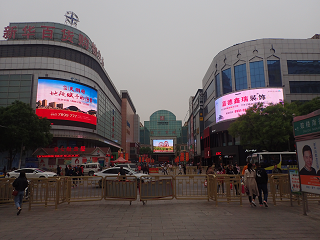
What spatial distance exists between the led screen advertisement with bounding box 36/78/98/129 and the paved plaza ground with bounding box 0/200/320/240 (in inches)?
1445

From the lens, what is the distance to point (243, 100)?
4209cm

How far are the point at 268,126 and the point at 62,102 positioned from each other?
36.0 metres

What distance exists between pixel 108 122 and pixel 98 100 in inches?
439

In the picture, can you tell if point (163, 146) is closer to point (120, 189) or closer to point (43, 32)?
point (43, 32)

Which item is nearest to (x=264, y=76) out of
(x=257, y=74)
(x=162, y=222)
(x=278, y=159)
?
(x=257, y=74)

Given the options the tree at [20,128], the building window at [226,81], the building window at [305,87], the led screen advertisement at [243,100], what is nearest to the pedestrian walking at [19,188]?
the tree at [20,128]

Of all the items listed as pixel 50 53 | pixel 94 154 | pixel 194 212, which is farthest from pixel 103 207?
pixel 50 53

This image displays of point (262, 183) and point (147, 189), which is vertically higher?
point (262, 183)

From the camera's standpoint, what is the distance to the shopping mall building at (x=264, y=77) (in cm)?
4128

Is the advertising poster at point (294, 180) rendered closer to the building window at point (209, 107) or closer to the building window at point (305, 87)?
the building window at point (305, 87)

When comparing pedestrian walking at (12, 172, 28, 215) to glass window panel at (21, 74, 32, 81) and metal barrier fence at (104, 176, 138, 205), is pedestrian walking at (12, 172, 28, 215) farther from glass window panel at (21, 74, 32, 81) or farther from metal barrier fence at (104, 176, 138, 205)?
glass window panel at (21, 74, 32, 81)

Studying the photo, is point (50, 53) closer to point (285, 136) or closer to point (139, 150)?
point (285, 136)

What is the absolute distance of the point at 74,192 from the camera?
10.4 meters

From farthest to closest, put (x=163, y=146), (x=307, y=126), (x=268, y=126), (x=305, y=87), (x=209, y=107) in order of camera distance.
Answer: (x=163, y=146), (x=209, y=107), (x=305, y=87), (x=268, y=126), (x=307, y=126)
